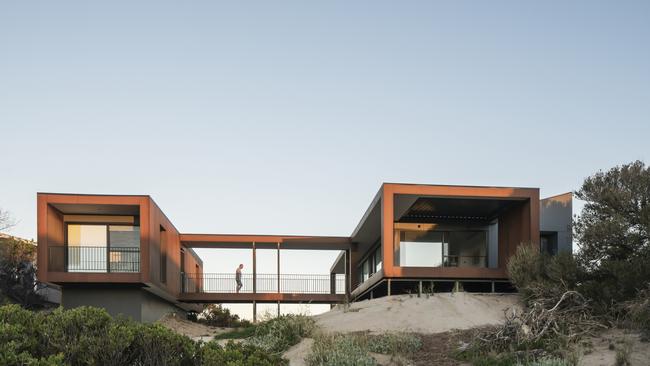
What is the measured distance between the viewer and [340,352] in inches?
604

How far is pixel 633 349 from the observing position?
1499 cm

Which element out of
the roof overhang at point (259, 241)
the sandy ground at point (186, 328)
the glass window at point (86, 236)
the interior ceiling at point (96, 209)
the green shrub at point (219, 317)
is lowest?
the green shrub at point (219, 317)

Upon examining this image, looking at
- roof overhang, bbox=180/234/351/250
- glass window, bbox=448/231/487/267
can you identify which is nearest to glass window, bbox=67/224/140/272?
roof overhang, bbox=180/234/351/250

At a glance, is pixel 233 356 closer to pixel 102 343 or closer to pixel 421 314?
pixel 102 343

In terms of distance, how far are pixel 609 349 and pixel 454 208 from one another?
491 inches

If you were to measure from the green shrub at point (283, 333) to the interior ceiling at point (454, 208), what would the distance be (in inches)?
300

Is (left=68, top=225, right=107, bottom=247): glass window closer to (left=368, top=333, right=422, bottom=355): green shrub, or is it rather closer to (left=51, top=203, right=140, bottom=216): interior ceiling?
(left=51, top=203, right=140, bottom=216): interior ceiling

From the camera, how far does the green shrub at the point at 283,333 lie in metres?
18.2

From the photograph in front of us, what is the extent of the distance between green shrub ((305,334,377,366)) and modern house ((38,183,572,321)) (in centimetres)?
715

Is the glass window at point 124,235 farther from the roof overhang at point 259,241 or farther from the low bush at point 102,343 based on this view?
the low bush at point 102,343

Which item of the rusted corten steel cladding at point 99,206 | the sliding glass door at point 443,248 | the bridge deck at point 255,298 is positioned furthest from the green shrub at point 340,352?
the bridge deck at point 255,298

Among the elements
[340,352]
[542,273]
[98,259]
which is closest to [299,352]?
[340,352]

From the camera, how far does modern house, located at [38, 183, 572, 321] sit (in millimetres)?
24656

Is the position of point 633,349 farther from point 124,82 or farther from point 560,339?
point 124,82
